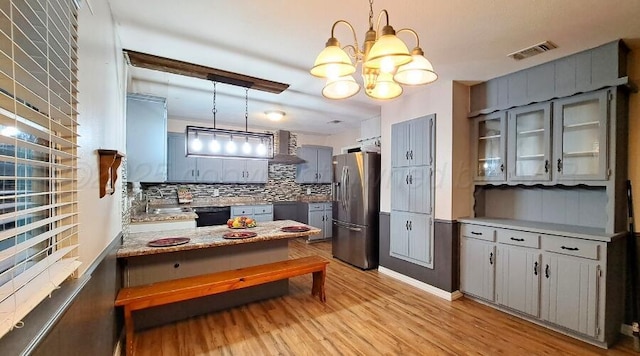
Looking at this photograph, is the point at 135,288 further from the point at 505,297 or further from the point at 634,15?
the point at 634,15

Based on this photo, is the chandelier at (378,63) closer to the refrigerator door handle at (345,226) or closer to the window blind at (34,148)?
the window blind at (34,148)

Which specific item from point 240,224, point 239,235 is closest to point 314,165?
point 240,224

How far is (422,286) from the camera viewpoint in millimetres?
3475

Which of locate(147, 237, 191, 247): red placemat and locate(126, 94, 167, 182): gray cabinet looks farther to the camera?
locate(126, 94, 167, 182): gray cabinet

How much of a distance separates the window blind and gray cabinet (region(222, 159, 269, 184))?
4561 mm

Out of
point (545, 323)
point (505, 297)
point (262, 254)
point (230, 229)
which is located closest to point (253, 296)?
point (262, 254)

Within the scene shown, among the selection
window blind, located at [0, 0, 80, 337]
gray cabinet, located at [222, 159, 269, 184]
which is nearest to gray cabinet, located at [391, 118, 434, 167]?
gray cabinet, located at [222, 159, 269, 184]

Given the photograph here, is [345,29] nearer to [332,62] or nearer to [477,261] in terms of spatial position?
[332,62]

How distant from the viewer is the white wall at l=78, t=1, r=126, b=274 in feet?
4.24

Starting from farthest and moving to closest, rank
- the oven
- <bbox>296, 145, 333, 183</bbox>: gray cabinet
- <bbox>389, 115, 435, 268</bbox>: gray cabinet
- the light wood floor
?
<bbox>296, 145, 333, 183</bbox>: gray cabinet < the oven < <bbox>389, 115, 435, 268</bbox>: gray cabinet < the light wood floor

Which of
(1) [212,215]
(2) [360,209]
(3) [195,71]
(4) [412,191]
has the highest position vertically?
(3) [195,71]

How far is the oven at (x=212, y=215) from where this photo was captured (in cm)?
511

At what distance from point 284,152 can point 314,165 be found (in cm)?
84

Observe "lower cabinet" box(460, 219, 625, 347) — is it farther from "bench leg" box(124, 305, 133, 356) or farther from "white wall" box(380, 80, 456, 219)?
"bench leg" box(124, 305, 133, 356)
